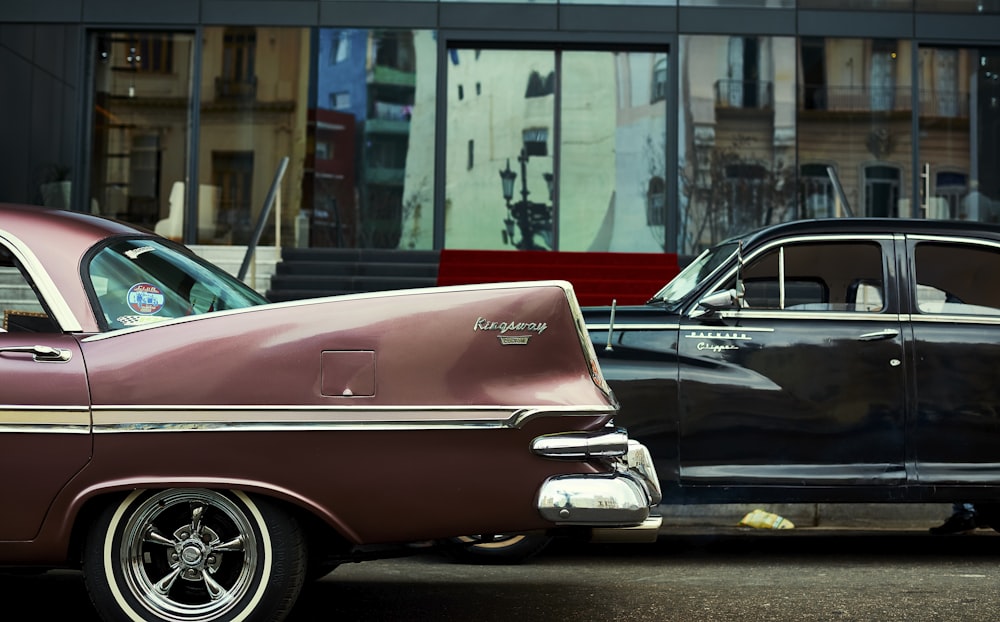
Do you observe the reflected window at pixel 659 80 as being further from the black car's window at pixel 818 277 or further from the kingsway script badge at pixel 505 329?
the kingsway script badge at pixel 505 329

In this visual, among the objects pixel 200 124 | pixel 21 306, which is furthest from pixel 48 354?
pixel 200 124

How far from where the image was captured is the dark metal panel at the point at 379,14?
18.3m

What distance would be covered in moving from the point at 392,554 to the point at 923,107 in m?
16.2

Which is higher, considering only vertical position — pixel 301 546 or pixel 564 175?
Result: pixel 564 175

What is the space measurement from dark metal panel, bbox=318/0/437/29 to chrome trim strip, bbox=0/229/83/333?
570 inches

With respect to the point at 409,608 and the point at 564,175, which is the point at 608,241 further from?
the point at 409,608

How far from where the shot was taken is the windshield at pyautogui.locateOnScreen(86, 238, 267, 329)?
4391 millimetres

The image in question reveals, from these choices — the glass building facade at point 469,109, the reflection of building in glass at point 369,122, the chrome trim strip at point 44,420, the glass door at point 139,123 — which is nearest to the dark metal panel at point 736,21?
the glass building facade at point 469,109

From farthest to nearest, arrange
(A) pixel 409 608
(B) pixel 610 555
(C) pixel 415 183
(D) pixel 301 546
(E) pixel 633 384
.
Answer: (C) pixel 415 183 → (B) pixel 610 555 → (E) pixel 633 384 → (A) pixel 409 608 → (D) pixel 301 546

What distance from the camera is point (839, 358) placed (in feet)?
22.1

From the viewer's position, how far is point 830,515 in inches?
340

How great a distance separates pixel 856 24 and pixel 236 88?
9.43 meters

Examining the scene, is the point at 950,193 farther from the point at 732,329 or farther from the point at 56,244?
the point at 56,244

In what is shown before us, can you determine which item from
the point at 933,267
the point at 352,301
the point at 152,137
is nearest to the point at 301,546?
the point at 352,301
